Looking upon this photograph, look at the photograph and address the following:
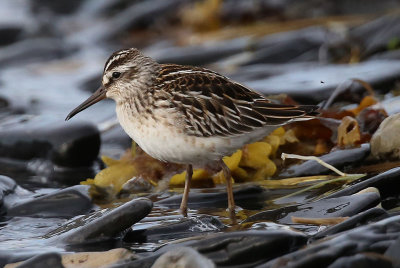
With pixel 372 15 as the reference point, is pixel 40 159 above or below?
below

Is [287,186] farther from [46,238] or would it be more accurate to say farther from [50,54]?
[50,54]

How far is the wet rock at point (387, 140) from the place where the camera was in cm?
664

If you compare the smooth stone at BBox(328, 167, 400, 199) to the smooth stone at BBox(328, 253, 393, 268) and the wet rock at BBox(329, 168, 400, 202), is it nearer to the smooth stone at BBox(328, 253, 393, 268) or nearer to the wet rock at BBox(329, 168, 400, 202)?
the wet rock at BBox(329, 168, 400, 202)

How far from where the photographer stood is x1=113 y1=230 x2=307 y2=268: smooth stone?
4.73 metres

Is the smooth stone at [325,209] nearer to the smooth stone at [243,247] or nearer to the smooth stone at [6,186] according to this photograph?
the smooth stone at [243,247]

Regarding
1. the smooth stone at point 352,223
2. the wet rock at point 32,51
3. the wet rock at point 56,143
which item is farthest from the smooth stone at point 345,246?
the wet rock at point 32,51

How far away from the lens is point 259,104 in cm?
643

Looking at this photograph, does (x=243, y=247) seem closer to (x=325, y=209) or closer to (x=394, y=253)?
(x=394, y=253)

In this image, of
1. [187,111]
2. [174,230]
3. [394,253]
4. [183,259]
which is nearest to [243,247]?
[183,259]

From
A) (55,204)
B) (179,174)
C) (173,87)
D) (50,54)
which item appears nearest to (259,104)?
(173,87)

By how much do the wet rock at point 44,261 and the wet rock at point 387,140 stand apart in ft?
10.2

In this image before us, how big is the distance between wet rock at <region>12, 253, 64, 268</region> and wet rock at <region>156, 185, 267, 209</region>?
5.69 feet

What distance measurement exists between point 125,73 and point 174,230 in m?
1.60

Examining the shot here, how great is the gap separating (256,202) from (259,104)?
85 cm
